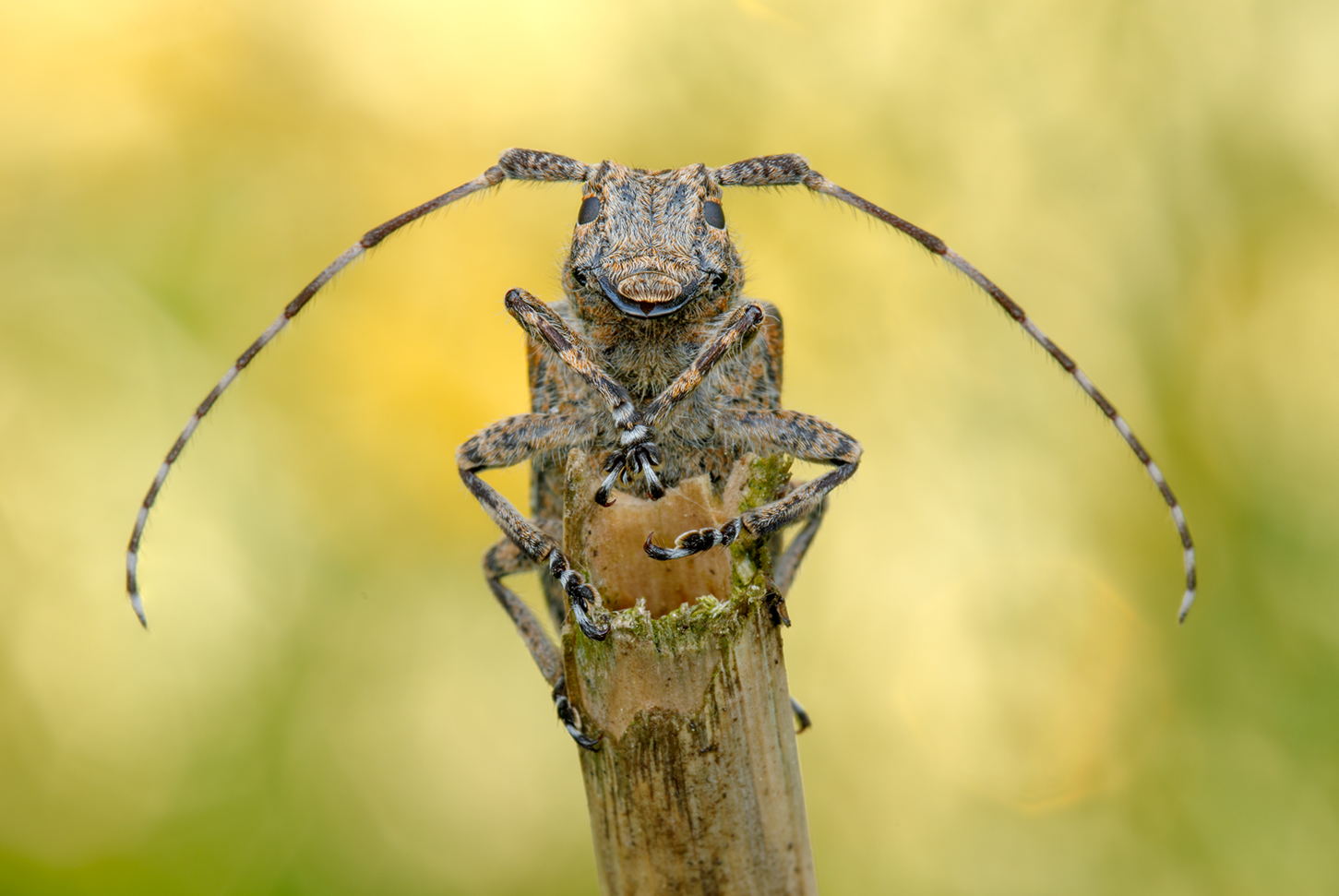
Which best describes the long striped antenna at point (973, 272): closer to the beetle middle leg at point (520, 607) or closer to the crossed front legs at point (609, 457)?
the crossed front legs at point (609, 457)

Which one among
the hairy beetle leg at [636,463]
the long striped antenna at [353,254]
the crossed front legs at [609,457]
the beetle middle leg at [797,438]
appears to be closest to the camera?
the crossed front legs at [609,457]

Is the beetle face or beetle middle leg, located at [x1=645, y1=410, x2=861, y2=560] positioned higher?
the beetle face

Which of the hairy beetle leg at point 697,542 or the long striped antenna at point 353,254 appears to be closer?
the hairy beetle leg at point 697,542

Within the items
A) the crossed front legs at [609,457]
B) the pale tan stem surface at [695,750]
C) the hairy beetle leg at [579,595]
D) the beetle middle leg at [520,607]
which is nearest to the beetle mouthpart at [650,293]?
the crossed front legs at [609,457]

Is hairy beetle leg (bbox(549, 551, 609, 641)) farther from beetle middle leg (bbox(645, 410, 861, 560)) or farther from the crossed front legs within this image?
beetle middle leg (bbox(645, 410, 861, 560))

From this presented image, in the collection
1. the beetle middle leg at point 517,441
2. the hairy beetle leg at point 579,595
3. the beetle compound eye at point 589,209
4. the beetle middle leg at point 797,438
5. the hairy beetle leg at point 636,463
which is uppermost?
the beetle compound eye at point 589,209

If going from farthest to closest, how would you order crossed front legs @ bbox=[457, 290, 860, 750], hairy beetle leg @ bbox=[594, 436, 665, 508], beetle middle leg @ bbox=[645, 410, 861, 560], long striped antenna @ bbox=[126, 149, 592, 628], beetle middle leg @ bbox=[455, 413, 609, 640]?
beetle middle leg @ bbox=[455, 413, 609, 640] → beetle middle leg @ bbox=[645, 410, 861, 560] → long striped antenna @ bbox=[126, 149, 592, 628] → hairy beetle leg @ bbox=[594, 436, 665, 508] → crossed front legs @ bbox=[457, 290, 860, 750]

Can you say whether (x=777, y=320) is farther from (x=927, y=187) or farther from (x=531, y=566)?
(x=927, y=187)

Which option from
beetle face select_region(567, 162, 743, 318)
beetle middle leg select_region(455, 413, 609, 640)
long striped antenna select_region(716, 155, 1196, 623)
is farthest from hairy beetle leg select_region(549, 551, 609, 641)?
long striped antenna select_region(716, 155, 1196, 623)
